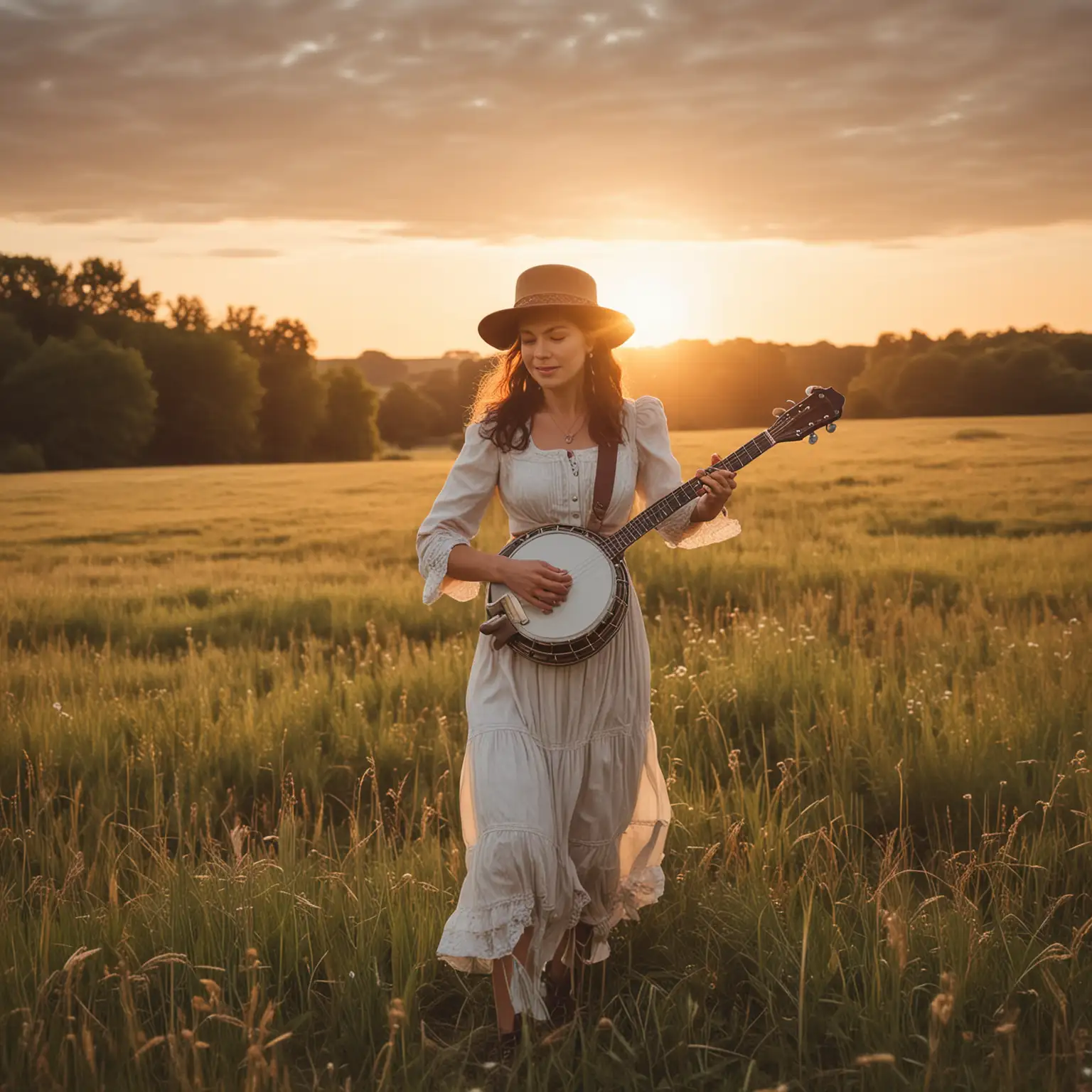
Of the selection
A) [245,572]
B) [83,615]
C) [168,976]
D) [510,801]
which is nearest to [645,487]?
[510,801]

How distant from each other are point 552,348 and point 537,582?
757 mm

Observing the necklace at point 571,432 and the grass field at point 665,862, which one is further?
the necklace at point 571,432

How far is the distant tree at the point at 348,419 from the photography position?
74.1 m

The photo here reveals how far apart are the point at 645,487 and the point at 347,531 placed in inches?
540

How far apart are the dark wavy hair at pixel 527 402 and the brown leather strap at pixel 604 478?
0.11 feet

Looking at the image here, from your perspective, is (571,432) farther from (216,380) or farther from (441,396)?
(441,396)

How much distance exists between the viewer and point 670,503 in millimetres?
3412

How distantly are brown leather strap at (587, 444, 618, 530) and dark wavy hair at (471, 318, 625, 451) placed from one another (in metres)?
0.03

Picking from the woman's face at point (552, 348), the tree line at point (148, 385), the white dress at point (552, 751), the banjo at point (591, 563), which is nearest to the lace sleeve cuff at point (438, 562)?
the white dress at point (552, 751)

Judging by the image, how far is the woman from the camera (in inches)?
117

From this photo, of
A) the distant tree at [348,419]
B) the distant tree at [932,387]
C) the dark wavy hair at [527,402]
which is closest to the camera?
the dark wavy hair at [527,402]

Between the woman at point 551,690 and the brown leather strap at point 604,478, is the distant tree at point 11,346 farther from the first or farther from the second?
the brown leather strap at point 604,478

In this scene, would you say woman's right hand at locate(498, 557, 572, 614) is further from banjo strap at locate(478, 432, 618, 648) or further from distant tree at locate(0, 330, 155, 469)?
distant tree at locate(0, 330, 155, 469)

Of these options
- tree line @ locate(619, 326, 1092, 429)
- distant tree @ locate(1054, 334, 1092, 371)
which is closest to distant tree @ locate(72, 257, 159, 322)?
tree line @ locate(619, 326, 1092, 429)
